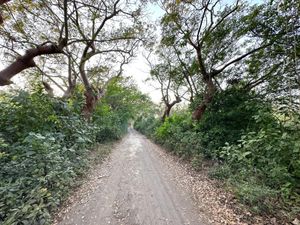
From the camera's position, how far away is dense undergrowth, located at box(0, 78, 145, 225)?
224 centimetres

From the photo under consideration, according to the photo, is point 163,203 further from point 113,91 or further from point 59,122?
point 113,91

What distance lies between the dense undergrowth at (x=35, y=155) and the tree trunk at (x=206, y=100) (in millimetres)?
5183

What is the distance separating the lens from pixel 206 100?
280 inches

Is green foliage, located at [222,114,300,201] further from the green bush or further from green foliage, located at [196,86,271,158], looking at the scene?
the green bush

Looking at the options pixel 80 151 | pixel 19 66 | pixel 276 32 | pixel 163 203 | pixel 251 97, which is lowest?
pixel 163 203

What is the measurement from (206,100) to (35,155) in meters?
6.37

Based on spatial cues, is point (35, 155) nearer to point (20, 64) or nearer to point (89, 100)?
point (20, 64)

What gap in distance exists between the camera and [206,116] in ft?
22.3

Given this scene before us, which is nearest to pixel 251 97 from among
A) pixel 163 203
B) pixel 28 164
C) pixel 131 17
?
pixel 163 203

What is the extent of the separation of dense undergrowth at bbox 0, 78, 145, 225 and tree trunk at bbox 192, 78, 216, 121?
5.18m

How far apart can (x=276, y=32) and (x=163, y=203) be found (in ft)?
21.8

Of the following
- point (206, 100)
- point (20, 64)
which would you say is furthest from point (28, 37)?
point (206, 100)

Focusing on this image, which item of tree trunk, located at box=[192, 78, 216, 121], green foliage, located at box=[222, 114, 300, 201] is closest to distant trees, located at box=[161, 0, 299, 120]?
tree trunk, located at box=[192, 78, 216, 121]

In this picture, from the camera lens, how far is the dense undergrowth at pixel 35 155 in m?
2.24
